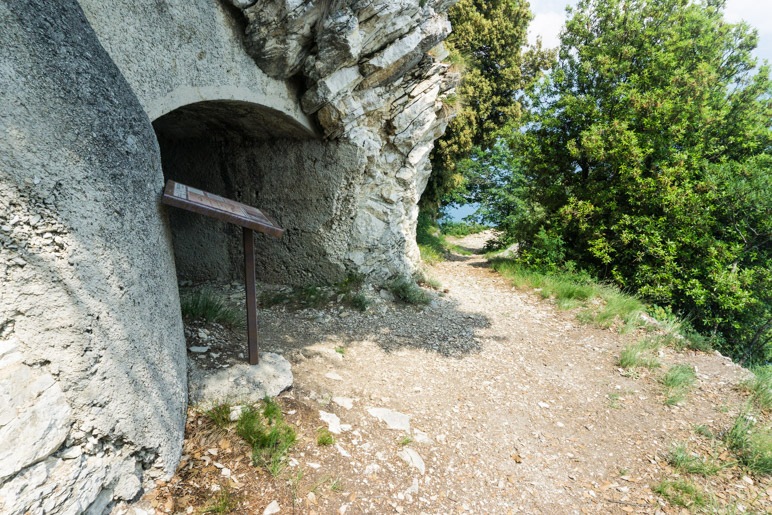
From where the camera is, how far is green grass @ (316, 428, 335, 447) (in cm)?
300

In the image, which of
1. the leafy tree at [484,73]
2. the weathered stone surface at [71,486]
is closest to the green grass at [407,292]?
the weathered stone surface at [71,486]

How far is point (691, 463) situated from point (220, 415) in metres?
3.94

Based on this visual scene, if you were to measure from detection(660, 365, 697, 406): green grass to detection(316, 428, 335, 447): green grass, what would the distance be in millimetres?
3811

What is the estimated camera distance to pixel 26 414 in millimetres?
1650

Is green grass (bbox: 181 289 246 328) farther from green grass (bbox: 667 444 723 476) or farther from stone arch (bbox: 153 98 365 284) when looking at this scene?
green grass (bbox: 667 444 723 476)

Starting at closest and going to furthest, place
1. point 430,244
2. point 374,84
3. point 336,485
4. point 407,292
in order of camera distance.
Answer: point 336,485
point 374,84
point 407,292
point 430,244

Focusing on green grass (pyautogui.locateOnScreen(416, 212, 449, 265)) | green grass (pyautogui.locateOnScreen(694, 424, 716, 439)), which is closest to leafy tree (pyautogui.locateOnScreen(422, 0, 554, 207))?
green grass (pyautogui.locateOnScreen(416, 212, 449, 265))

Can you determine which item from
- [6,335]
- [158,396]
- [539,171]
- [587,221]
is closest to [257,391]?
[158,396]

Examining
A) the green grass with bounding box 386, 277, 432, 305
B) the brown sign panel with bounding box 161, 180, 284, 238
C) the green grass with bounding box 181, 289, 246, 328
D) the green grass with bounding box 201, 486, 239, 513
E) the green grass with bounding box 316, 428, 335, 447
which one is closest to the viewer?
the green grass with bounding box 201, 486, 239, 513

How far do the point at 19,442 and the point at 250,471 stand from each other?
52.4 inches

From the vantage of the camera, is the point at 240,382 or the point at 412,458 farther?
the point at 240,382

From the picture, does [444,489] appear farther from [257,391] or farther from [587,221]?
[587,221]

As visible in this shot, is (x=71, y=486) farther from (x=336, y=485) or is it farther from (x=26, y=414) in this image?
(x=336, y=485)

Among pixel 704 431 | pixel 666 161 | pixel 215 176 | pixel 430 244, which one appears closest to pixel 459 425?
pixel 704 431
